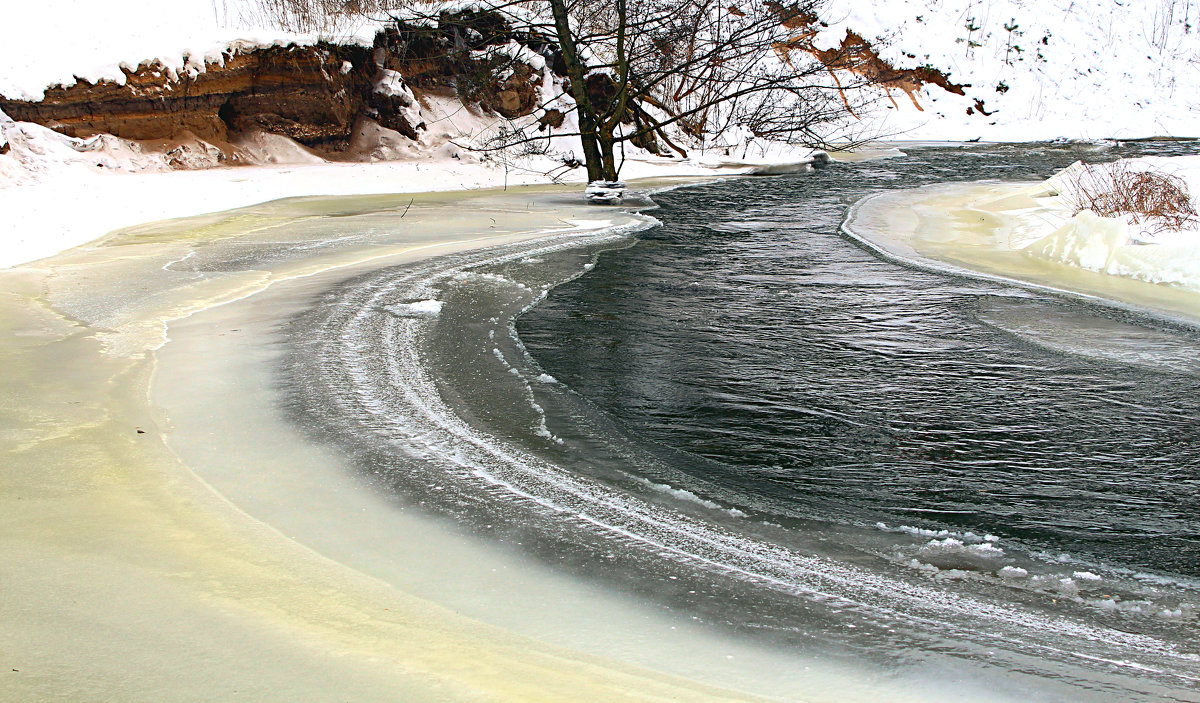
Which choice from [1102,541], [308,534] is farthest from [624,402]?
[1102,541]

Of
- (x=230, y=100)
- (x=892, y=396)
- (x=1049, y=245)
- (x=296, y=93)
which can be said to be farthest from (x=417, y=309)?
(x=296, y=93)

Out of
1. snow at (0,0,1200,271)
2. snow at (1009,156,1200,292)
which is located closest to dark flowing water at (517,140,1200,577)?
snow at (1009,156,1200,292)

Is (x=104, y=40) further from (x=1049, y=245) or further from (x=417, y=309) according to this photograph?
(x=1049, y=245)

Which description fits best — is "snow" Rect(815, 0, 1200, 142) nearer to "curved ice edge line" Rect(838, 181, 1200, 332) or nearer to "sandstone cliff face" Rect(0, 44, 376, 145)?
"sandstone cliff face" Rect(0, 44, 376, 145)

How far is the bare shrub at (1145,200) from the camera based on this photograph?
9.21 meters

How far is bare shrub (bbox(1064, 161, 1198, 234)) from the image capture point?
363 inches

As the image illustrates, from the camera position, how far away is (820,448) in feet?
14.1

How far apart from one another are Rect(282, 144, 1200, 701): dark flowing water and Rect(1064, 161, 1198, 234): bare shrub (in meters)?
2.74

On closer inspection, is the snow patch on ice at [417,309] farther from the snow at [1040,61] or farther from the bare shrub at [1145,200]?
the snow at [1040,61]

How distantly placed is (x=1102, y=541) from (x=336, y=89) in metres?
Answer: 17.1

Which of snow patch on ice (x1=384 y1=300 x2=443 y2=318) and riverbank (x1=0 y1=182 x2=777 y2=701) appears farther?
snow patch on ice (x1=384 y1=300 x2=443 y2=318)

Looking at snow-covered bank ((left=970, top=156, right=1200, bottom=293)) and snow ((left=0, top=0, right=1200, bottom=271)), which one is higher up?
snow ((left=0, top=0, right=1200, bottom=271))

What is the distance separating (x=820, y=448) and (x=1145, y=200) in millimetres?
7269

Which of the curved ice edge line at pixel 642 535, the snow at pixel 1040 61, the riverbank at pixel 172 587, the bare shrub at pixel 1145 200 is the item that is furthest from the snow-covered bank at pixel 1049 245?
the snow at pixel 1040 61
